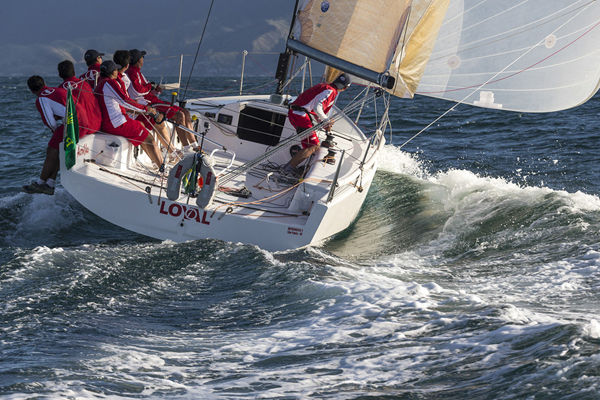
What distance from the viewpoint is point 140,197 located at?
433 centimetres

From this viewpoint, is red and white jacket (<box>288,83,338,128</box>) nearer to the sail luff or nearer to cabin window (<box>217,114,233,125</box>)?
the sail luff

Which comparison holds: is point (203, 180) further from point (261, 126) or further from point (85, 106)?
point (261, 126)

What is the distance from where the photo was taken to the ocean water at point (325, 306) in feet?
7.83

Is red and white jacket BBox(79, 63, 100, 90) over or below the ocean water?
over

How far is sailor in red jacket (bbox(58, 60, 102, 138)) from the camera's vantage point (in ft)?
15.6

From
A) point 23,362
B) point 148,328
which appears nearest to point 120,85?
point 148,328

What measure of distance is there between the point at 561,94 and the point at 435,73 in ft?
4.30

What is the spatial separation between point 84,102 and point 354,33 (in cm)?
242

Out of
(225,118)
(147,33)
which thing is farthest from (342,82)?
(147,33)

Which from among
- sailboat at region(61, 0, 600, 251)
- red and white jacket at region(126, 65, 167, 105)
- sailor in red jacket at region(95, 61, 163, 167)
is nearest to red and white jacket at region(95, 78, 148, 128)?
sailor in red jacket at region(95, 61, 163, 167)

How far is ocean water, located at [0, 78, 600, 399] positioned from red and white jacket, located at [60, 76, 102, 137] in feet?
2.82

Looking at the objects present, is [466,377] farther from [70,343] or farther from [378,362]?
[70,343]

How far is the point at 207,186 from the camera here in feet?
13.7

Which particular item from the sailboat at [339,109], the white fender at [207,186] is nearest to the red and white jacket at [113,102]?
the sailboat at [339,109]
